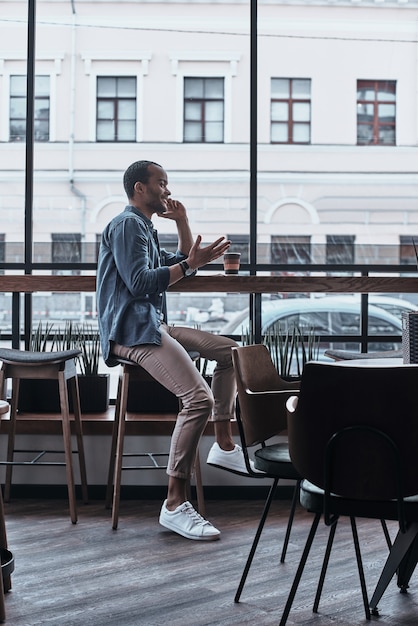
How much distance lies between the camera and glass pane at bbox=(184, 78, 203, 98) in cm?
1708

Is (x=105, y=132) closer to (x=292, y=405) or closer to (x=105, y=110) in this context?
(x=105, y=110)

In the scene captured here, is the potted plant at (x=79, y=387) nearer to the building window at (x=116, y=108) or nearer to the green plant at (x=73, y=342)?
the green plant at (x=73, y=342)

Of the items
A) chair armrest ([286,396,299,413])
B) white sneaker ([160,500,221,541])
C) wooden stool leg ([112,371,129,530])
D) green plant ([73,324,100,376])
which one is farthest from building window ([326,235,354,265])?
chair armrest ([286,396,299,413])

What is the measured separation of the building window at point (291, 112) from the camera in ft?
60.6

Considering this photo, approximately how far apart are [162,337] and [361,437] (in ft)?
5.30

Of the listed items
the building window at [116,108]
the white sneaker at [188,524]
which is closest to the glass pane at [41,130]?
the building window at [116,108]

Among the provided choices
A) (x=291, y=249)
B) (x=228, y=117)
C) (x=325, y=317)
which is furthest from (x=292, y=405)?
(x=291, y=249)

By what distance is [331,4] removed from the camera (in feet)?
49.1

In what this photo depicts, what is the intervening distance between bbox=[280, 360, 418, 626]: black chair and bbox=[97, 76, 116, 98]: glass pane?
14.0m

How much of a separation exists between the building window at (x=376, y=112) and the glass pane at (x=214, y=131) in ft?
13.9

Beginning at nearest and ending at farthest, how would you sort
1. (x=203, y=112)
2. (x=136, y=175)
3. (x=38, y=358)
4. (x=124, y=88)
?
1. (x=38, y=358)
2. (x=136, y=175)
3. (x=124, y=88)
4. (x=203, y=112)

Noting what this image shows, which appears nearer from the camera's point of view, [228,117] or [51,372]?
[51,372]

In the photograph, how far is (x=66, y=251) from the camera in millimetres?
11336

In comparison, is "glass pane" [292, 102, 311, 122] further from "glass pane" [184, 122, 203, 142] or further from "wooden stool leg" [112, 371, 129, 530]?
"wooden stool leg" [112, 371, 129, 530]
